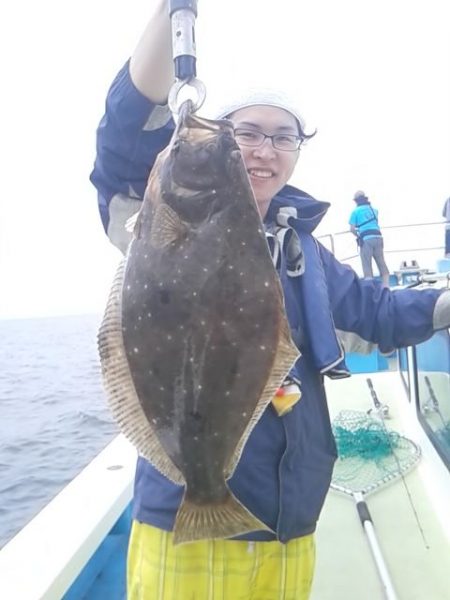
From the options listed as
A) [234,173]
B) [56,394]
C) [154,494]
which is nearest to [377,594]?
[154,494]

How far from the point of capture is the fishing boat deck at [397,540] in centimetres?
295

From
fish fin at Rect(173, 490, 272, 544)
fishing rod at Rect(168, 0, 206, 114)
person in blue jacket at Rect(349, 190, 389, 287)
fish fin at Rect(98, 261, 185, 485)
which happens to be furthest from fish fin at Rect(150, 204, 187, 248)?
person in blue jacket at Rect(349, 190, 389, 287)

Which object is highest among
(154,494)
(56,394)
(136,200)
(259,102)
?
(259,102)

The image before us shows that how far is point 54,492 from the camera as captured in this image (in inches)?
344

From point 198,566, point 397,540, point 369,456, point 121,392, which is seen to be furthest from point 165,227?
point 369,456

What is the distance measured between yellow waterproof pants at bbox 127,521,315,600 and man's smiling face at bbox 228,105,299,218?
117 centimetres

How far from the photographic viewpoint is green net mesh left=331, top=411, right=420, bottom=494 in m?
4.02

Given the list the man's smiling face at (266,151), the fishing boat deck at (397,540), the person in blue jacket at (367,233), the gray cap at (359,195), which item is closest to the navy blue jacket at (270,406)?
the man's smiling face at (266,151)

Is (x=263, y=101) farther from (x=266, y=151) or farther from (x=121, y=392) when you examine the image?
(x=121, y=392)

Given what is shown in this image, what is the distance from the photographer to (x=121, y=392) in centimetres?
153

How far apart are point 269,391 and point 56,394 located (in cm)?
1776

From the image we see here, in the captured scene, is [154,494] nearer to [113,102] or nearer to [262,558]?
[262,558]

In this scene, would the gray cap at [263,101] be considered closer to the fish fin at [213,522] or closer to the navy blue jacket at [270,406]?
the navy blue jacket at [270,406]

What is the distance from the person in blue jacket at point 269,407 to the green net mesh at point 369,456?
7.22 feet
